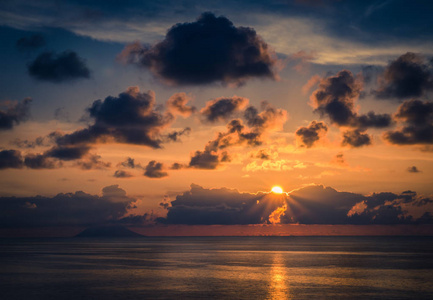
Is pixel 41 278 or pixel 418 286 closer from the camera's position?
pixel 418 286

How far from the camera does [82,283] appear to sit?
85250 millimetres

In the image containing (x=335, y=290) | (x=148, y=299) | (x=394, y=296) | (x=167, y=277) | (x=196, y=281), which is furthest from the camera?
(x=167, y=277)

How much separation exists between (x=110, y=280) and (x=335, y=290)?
43377mm

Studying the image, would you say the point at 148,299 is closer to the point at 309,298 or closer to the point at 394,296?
the point at 309,298

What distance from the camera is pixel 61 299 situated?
217ft

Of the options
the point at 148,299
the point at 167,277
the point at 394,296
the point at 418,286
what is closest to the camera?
the point at 148,299

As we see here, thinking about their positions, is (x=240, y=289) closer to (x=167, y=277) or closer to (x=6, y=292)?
(x=167, y=277)

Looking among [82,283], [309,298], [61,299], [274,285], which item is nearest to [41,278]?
[82,283]

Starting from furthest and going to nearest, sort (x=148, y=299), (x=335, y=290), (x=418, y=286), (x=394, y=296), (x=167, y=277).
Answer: (x=167, y=277) < (x=418, y=286) < (x=335, y=290) < (x=394, y=296) < (x=148, y=299)

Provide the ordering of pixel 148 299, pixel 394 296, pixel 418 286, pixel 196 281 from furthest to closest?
pixel 196 281 → pixel 418 286 → pixel 394 296 → pixel 148 299

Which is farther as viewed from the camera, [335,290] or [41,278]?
[41,278]

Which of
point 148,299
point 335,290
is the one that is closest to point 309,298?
point 335,290

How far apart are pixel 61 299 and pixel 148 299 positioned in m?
12.7

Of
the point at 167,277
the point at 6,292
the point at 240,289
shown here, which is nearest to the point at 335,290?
the point at 240,289
